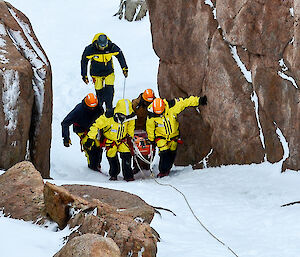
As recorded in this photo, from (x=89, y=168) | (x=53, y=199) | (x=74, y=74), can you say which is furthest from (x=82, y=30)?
(x=53, y=199)

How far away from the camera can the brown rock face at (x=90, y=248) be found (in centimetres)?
275

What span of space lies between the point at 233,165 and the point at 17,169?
3.58 metres

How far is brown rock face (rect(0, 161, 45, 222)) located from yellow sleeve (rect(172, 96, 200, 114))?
3727 mm

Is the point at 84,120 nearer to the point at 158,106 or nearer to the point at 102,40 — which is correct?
the point at 102,40

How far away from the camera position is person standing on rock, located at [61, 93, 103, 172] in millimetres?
8922

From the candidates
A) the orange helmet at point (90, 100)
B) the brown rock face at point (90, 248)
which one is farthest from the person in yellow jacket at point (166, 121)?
the brown rock face at point (90, 248)

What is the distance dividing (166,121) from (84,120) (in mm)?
1665

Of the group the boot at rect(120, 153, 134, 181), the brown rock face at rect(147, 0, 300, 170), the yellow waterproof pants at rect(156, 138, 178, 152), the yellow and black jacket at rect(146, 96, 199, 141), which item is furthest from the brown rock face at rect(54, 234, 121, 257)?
the boot at rect(120, 153, 134, 181)

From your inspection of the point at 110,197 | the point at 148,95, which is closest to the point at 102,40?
the point at 148,95

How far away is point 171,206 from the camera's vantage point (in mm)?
6027

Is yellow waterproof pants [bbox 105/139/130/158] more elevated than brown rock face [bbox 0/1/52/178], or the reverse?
brown rock face [bbox 0/1/52/178]

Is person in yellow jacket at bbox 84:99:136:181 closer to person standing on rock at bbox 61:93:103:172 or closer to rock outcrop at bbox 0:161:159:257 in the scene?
person standing on rock at bbox 61:93:103:172

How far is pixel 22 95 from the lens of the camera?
747 centimetres

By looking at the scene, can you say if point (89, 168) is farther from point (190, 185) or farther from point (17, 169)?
point (17, 169)
